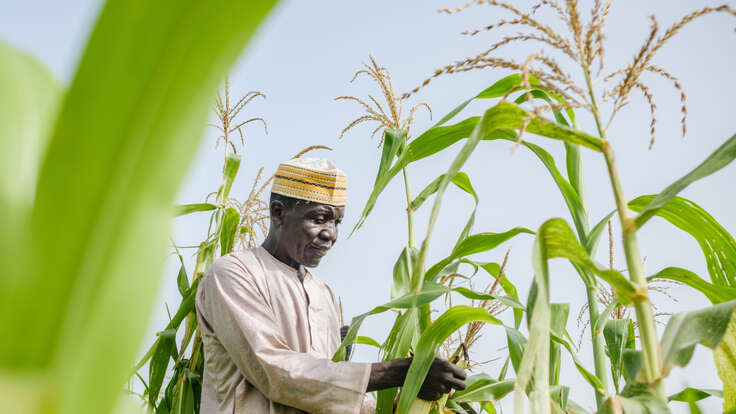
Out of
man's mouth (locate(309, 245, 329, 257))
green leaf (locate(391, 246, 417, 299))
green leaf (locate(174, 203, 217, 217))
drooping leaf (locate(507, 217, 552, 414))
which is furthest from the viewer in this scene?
man's mouth (locate(309, 245, 329, 257))

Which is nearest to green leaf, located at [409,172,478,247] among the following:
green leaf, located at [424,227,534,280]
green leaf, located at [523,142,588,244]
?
green leaf, located at [424,227,534,280]

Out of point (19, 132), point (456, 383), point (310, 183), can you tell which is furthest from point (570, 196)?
point (310, 183)

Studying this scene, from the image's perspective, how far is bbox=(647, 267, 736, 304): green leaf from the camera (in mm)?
963

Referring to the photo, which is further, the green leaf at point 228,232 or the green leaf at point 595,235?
the green leaf at point 228,232

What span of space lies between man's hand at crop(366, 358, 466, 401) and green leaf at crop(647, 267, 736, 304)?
1.60ft

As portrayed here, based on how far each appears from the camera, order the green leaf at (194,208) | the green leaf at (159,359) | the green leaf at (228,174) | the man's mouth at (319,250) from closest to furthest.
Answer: the green leaf at (194,208) < the green leaf at (159,359) < the man's mouth at (319,250) < the green leaf at (228,174)

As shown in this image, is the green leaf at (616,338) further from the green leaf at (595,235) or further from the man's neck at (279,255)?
the man's neck at (279,255)

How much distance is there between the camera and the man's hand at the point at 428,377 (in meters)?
1.31

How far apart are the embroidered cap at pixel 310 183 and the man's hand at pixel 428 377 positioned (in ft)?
2.92

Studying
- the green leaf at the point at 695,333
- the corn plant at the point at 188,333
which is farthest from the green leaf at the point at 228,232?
the green leaf at the point at 695,333

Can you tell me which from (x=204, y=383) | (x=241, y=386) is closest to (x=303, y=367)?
(x=241, y=386)

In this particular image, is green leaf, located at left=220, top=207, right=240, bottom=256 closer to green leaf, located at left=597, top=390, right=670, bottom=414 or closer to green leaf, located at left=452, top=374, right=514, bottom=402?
green leaf, located at left=452, top=374, right=514, bottom=402

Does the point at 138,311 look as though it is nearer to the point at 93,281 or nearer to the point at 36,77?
the point at 93,281

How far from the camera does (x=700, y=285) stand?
3.29ft
